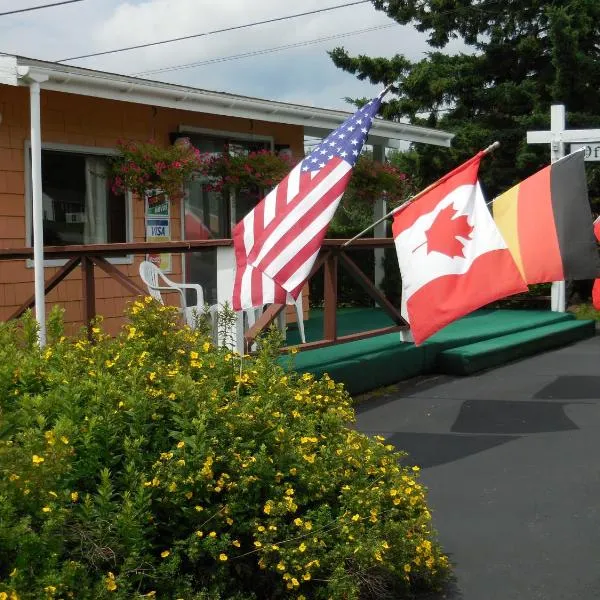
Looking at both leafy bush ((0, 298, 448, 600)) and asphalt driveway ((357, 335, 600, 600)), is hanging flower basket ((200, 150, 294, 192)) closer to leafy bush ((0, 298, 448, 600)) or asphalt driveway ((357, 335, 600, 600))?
asphalt driveway ((357, 335, 600, 600))

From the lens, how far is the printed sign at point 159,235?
33.8ft

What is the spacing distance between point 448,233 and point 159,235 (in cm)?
485

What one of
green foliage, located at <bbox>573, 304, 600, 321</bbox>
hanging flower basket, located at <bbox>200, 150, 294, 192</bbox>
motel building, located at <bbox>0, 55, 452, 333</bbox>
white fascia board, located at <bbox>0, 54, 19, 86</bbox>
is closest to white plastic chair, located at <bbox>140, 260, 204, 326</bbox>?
motel building, located at <bbox>0, 55, 452, 333</bbox>

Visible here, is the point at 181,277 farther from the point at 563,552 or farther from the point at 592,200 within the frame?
the point at 592,200

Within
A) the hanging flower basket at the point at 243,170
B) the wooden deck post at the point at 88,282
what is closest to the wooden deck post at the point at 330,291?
the wooden deck post at the point at 88,282

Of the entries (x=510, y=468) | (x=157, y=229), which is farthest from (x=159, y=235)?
(x=510, y=468)

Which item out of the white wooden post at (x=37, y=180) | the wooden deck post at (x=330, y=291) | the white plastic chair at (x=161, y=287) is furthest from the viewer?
the wooden deck post at (x=330, y=291)

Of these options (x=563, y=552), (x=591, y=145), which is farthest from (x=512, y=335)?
(x=563, y=552)

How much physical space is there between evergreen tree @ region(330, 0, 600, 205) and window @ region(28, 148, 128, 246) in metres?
9.64

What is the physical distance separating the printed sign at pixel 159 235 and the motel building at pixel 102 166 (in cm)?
1

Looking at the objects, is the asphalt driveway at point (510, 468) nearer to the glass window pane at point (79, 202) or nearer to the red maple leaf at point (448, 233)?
the red maple leaf at point (448, 233)

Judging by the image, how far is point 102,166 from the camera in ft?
32.2

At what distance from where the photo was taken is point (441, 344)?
9492 millimetres

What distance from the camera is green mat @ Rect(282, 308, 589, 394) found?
8094mm
